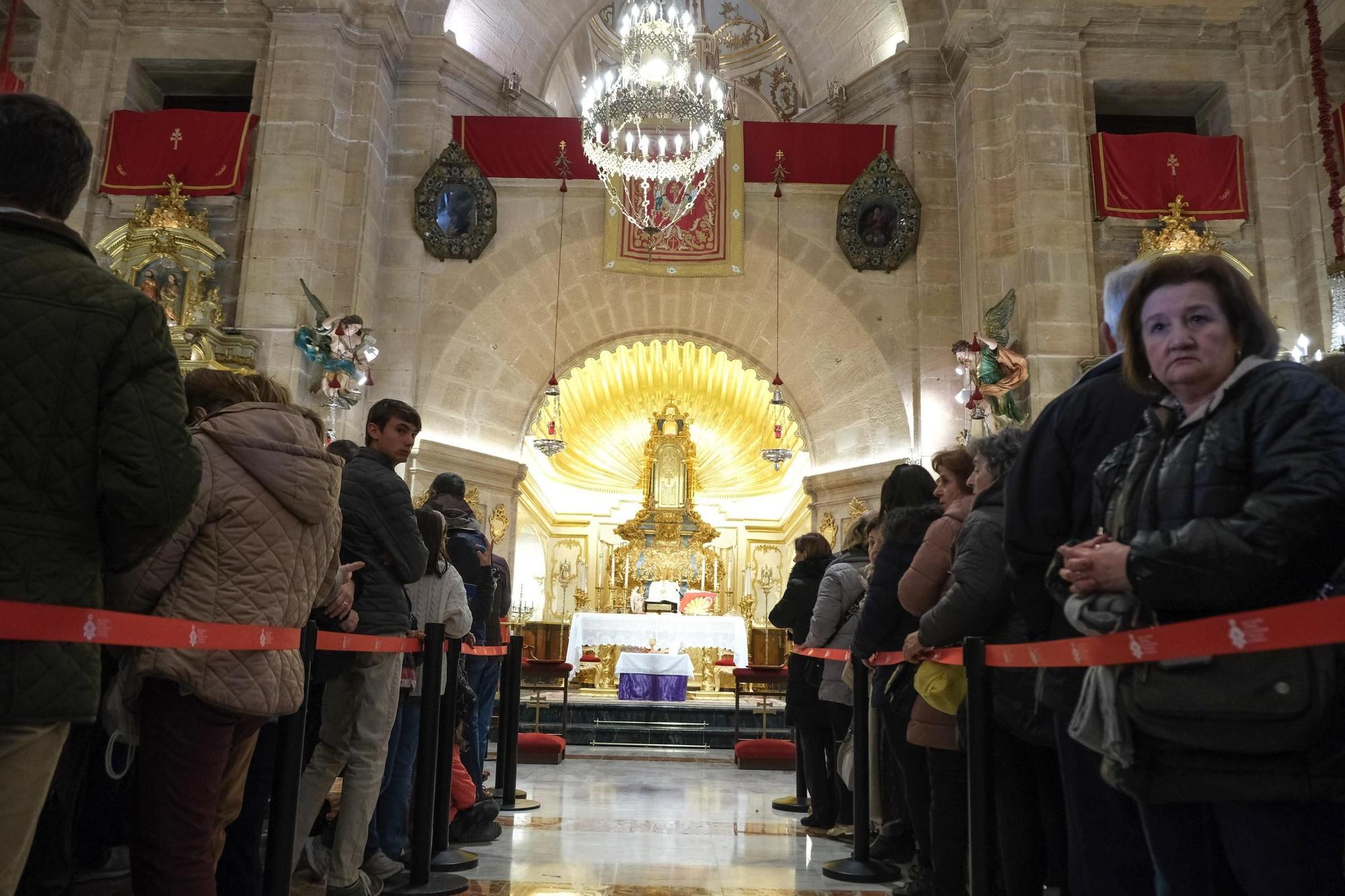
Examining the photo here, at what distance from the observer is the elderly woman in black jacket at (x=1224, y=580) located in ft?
4.74

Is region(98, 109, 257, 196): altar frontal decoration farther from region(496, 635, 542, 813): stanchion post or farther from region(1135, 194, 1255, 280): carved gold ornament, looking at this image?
region(1135, 194, 1255, 280): carved gold ornament

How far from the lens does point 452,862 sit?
404 centimetres

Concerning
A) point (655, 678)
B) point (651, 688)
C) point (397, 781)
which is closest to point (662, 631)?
point (655, 678)

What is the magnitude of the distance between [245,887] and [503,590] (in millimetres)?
3512

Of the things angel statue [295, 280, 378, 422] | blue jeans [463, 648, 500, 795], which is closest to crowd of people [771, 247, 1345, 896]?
blue jeans [463, 648, 500, 795]

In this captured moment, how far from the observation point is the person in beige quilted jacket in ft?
7.04

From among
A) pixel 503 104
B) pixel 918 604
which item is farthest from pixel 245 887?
pixel 503 104

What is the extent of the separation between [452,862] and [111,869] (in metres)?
1.16

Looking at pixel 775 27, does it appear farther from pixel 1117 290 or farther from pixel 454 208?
pixel 1117 290

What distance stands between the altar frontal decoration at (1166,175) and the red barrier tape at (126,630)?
33.2 feet

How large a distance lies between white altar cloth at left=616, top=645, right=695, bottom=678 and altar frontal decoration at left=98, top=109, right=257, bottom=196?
6316mm

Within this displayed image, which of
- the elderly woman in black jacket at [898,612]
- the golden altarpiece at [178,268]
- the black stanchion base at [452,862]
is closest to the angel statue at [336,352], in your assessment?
the golden altarpiece at [178,268]

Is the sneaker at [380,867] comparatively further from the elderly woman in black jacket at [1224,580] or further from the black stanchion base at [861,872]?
the elderly woman in black jacket at [1224,580]

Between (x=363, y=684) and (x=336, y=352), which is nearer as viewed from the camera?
(x=363, y=684)
